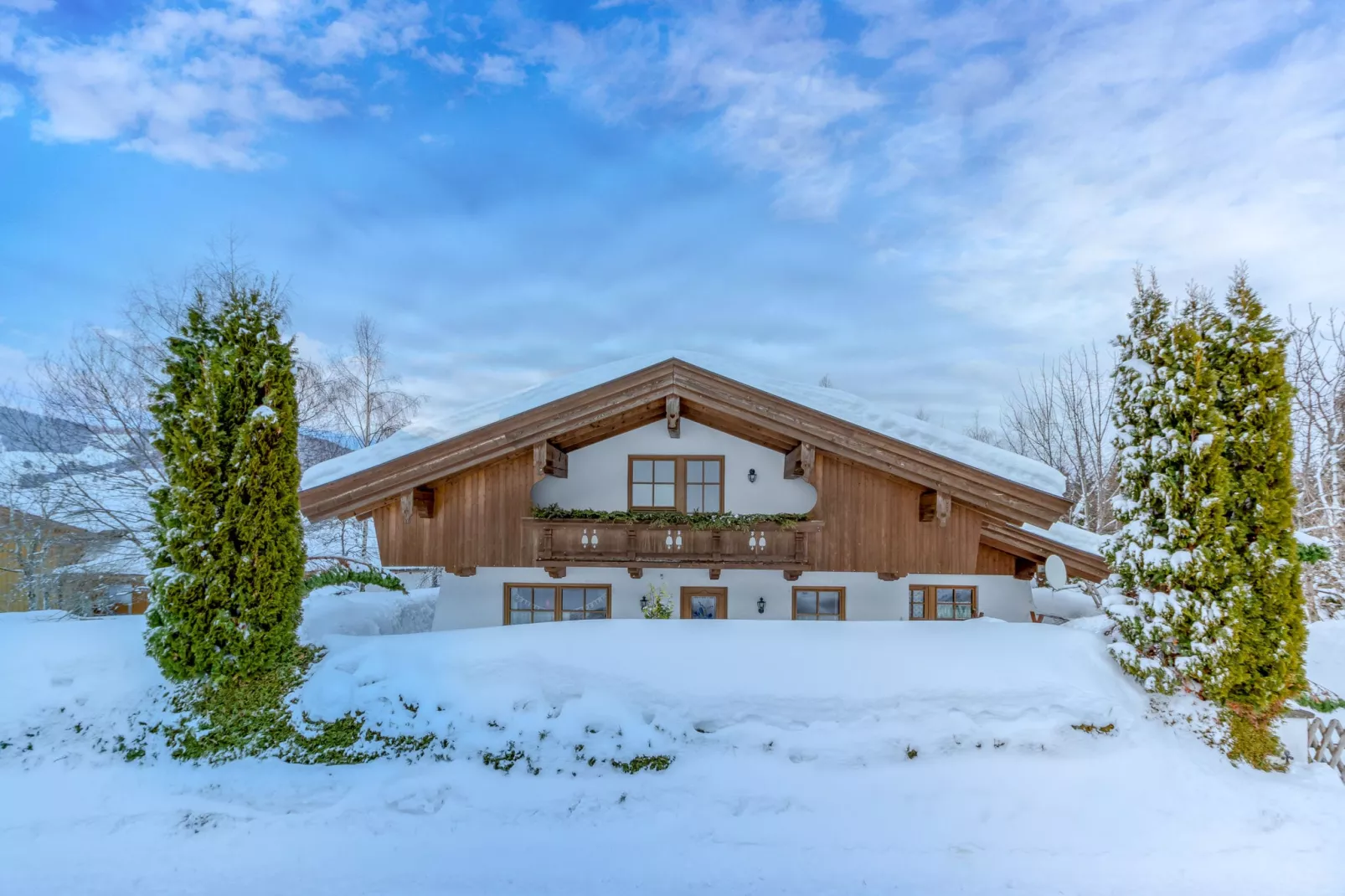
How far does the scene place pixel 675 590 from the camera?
1001 cm

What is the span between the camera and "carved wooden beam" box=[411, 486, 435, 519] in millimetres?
9062

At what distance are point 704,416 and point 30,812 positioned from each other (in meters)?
9.14

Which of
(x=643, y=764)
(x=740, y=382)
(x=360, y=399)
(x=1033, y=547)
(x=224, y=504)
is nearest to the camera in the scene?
(x=643, y=764)

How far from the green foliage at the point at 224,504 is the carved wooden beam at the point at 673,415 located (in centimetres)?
525

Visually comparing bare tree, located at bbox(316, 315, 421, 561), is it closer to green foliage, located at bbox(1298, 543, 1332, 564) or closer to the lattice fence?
the lattice fence

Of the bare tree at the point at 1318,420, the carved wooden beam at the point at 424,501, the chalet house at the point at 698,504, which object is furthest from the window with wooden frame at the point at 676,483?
the bare tree at the point at 1318,420

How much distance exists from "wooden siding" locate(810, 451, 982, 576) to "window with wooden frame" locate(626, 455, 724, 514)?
1.79 meters

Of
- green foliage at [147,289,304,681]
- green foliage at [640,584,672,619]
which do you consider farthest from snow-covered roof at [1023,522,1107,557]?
Result: green foliage at [147,289,304,681]

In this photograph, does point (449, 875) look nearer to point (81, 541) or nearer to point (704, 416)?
point (704, 416)

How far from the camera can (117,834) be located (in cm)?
524

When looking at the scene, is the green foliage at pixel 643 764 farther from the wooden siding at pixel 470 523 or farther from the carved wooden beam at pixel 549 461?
the carved wooden beam at pixel 549 461

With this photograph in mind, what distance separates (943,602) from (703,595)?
177 inches

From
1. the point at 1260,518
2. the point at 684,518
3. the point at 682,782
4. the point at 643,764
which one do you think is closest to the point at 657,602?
the point at 684,518

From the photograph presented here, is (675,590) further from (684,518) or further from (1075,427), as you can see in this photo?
(1075,427)
